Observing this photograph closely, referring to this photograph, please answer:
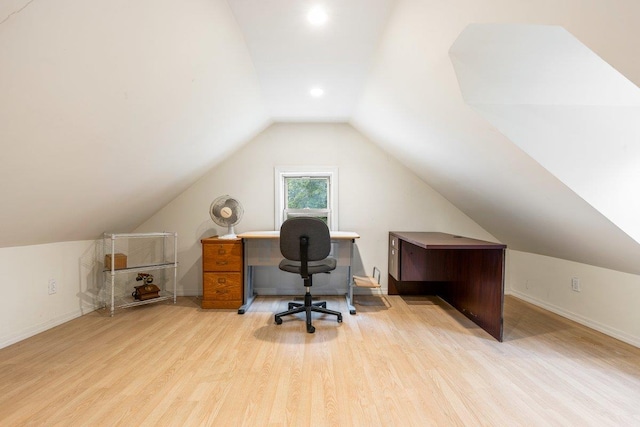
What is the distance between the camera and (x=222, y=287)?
3264mm

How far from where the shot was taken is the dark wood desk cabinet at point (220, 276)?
3.25 m

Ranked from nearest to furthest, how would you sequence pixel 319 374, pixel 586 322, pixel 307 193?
pixel 319 374 < pixel 586 322 < pixel 307 193

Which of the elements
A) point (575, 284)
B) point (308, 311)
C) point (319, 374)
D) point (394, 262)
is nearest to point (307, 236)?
point (308, 311)

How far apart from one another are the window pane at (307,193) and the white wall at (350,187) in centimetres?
24

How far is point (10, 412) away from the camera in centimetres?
155


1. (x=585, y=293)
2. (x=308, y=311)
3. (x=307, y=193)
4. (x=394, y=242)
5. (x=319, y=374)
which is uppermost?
(x=307, y=193)

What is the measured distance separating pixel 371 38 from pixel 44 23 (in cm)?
174

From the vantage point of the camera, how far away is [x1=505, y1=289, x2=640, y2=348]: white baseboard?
2.37 m

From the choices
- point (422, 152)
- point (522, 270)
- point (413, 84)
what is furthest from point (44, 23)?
point (522, 270)

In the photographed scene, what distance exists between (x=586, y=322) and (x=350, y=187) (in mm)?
2748

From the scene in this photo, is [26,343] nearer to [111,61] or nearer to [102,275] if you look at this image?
[102,275]

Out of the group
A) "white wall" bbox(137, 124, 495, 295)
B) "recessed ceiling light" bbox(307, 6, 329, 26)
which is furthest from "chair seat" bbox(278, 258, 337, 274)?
"recessed ceiling light" bbox(307, 6, 329, 26)

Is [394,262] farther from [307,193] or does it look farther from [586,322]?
[586,322]

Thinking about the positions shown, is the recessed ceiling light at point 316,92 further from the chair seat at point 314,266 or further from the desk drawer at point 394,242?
the desk drawer at point 394,242
